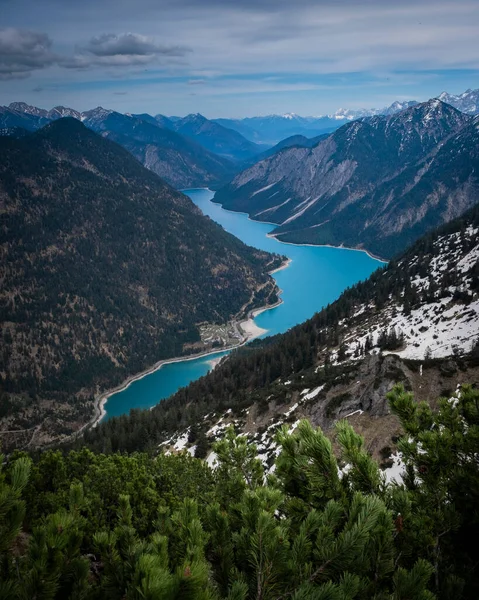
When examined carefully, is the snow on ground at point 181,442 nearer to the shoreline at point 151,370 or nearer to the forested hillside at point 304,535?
the forested hillside at point 304,535

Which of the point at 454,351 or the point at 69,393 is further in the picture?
the point at 69,393

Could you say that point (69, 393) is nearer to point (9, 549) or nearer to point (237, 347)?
point (237, 347)

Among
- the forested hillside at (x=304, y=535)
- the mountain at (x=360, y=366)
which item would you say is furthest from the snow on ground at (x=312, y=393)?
the forested hillside at (x=304, y=535)

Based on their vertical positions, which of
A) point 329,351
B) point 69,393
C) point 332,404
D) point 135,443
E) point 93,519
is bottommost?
point 69,393

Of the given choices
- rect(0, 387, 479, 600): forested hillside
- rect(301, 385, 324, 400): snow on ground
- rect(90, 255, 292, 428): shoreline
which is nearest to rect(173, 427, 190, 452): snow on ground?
rect(301, 385, 324, 400): snow on ground

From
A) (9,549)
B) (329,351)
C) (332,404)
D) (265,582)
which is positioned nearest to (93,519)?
(9,549)

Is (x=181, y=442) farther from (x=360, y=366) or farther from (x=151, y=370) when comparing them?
(x=151, y=370)

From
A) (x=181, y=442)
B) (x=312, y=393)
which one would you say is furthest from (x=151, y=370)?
(x=312, y=393)
